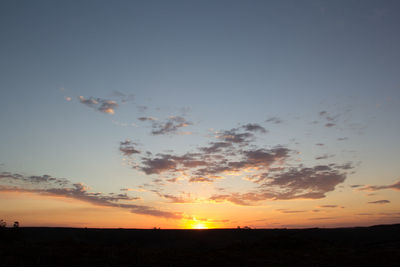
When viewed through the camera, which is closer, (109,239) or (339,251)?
(339,251)

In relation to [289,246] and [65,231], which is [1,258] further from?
[65,231]

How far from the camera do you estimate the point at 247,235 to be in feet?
184

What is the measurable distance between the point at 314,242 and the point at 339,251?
740cm

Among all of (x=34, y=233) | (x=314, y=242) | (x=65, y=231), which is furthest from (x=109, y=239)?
(x=314, y=242)

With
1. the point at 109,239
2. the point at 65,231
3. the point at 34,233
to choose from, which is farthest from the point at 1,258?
the point at 34,233

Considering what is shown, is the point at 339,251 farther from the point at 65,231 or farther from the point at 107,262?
the point at 65,231

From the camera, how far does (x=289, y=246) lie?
113 feet

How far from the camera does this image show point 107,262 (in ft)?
75.2

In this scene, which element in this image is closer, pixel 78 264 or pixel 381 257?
pixel 78 264

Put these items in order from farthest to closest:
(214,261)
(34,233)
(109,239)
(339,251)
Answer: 1. (34,233)
2. (109,239)
3. (339,251)
4. (214,261)

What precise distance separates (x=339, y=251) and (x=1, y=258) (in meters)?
31.0

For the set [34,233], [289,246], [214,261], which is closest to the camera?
[214,261]

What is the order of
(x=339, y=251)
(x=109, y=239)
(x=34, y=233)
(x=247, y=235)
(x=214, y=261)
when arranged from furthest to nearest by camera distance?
(x=34, y=233) → (x=247, y=235) → (x=109, y=239) → (x=339, y=251) → (x=214, y=261)

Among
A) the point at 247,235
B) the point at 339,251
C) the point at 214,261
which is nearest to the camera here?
the point at 214,261
